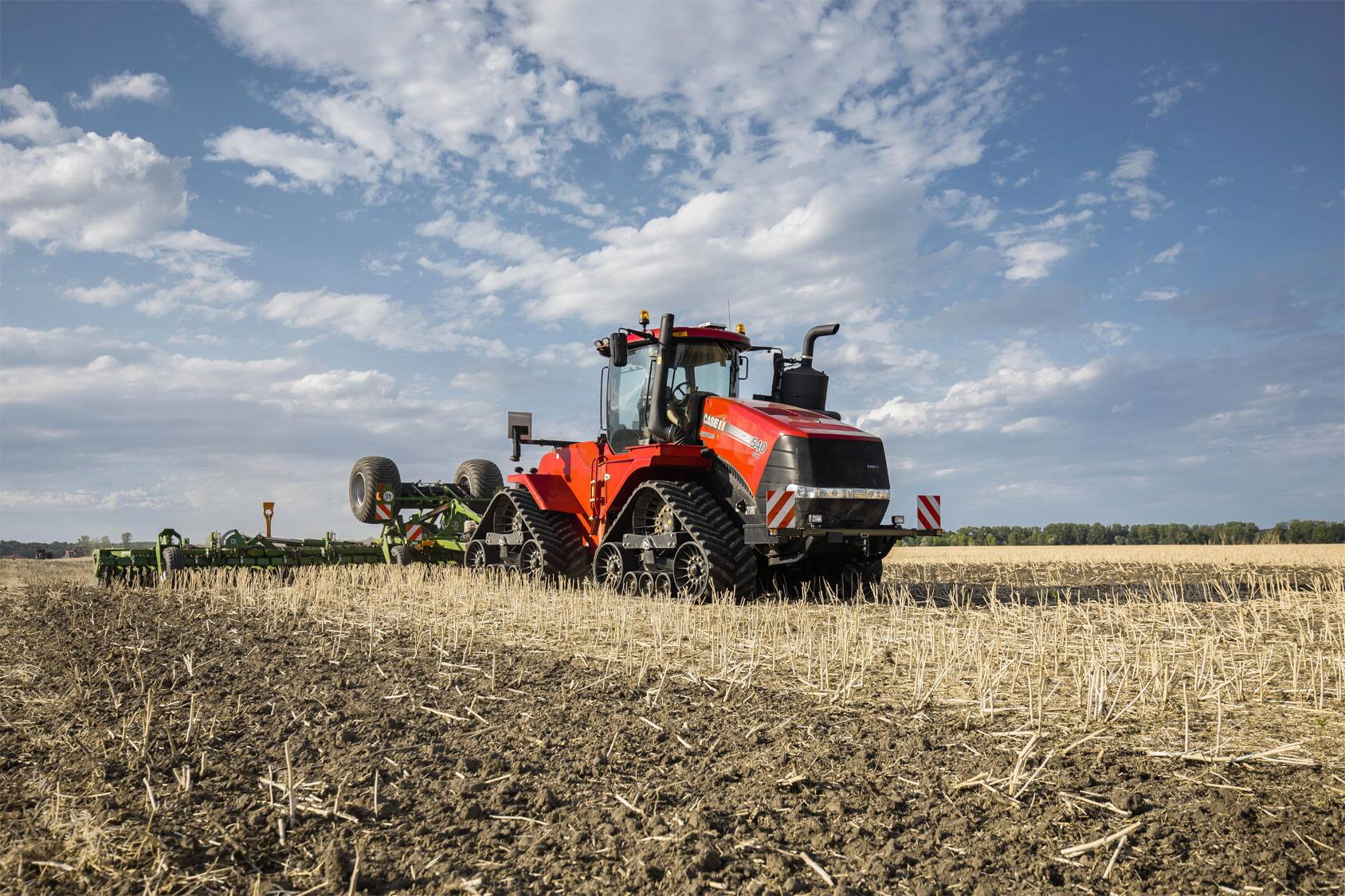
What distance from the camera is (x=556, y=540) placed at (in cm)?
1207

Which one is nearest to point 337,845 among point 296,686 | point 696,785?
point 696,785

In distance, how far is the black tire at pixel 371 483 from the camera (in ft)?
51.0

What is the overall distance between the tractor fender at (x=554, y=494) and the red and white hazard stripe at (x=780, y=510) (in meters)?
3.53

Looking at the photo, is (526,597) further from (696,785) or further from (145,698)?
(696,785)

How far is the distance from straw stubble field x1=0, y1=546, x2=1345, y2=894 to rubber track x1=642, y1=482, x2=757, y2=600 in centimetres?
154

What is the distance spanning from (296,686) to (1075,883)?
4.51 meters

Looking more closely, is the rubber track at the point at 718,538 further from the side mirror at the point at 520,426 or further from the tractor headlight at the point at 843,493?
the side mirror at the point at 520,426

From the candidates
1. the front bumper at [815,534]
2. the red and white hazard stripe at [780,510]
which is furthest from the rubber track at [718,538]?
the red and white hazard stripe at [780,510]

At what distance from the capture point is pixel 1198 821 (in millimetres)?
3332

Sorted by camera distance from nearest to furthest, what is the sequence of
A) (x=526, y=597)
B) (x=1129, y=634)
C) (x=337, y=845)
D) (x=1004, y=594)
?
(x=337, y=845) → (x=1129, y=634) → (x=526, y=597) → (x=1004, y=594)

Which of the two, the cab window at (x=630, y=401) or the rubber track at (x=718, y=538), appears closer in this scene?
the rubber track at (x=718, y=538)

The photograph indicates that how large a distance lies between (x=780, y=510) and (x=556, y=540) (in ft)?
12.1

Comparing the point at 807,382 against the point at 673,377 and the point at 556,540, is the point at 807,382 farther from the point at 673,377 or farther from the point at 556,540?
the point at 556,540

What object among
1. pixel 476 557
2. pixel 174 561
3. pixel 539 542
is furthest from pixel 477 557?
pixel 174 561
